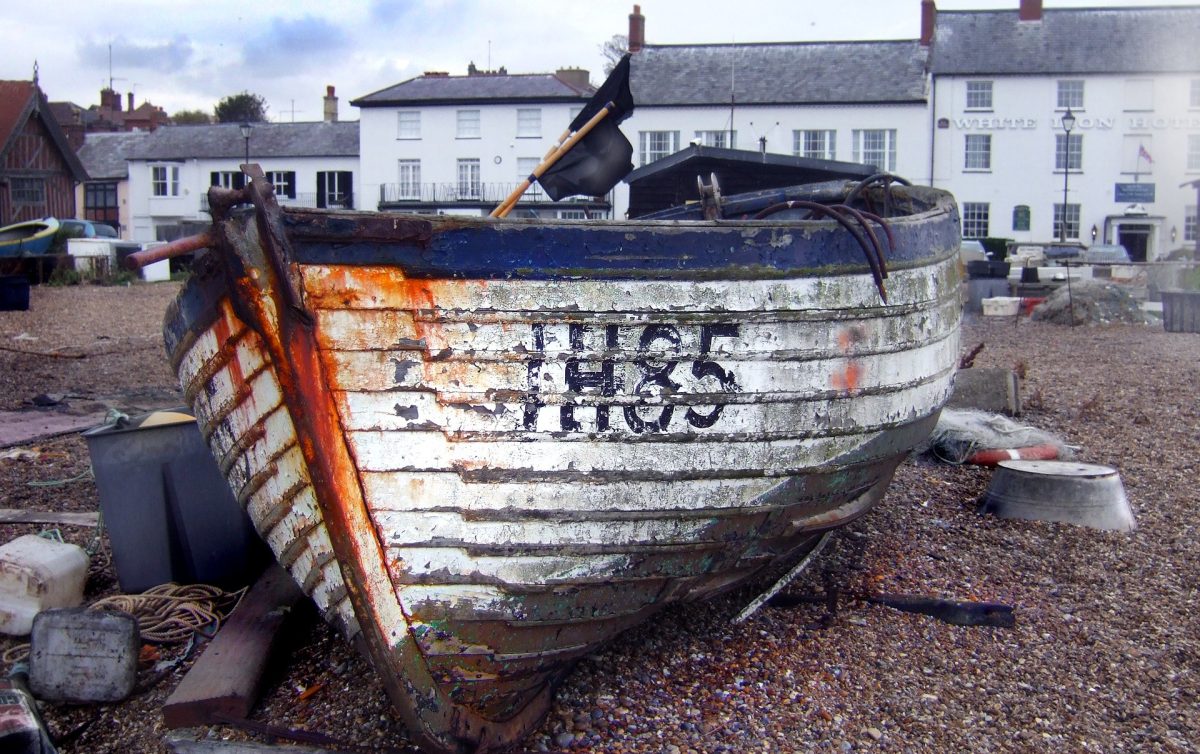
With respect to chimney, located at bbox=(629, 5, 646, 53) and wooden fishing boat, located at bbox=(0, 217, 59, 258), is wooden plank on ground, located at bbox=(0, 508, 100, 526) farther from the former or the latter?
chimney, located at bbox=(629, 5, 646, 53)

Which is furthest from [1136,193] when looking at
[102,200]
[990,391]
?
[102,200]

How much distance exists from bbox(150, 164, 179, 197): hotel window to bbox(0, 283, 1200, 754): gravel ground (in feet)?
158

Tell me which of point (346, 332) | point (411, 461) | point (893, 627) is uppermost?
point (346, 332)

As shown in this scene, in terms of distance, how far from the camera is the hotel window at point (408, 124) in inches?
1727

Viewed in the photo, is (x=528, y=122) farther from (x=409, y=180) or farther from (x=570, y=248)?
(x=570, y=248)

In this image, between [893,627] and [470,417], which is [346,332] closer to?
[470,417]

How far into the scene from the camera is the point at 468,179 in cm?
4381

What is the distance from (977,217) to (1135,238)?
5.80m

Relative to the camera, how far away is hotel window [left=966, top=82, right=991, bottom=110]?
4044 cm

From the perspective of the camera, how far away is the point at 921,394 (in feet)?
13.0

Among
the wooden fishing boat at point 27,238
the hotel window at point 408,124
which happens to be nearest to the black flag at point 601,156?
the wooden fishing boat at point 27,238

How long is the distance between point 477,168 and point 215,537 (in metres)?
40.5

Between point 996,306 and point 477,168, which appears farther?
point 477,168

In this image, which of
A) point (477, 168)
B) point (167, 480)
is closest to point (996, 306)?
point (167, 480)
